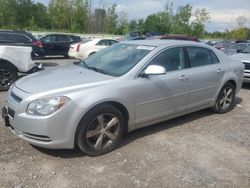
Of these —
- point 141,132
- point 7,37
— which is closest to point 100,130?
point 141,132

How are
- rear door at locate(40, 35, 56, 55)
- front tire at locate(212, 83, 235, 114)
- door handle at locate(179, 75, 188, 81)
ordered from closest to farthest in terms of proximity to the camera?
door handle at locate(179, 75, 188, 81) → front tire at locate(212, 83, 235, 114) → rear door at locate(40, 35, 56, 55)

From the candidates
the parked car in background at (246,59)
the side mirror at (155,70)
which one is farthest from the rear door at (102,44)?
the side mirror at (155,70)

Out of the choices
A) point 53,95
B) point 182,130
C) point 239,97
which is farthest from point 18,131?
point 239,97

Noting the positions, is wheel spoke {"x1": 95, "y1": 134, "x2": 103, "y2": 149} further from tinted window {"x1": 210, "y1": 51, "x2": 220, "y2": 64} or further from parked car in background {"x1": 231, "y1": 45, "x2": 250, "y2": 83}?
parked car in background {"x1": 231, "y1": 45, "x2": 250, "y2": 83}

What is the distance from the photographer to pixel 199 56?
18.5ft

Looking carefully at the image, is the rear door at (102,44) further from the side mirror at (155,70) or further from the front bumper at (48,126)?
the front bumper at (48,126)

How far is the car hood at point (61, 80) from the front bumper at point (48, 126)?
234mm

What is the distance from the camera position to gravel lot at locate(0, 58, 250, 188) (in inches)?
141

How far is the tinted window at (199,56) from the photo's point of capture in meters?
5.43

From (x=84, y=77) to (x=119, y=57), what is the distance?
885 millimetres

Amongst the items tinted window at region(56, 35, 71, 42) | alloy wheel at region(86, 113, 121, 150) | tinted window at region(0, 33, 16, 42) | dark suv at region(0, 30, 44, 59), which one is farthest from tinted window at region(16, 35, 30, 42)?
alloy wheel at region(86, 113, 121, 150)

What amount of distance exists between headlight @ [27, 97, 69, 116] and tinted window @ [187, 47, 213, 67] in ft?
8.82

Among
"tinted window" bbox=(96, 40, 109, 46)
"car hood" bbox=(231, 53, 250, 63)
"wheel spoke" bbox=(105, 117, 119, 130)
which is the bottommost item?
"wheel spoke" bbox=(105, 117, 119, 130)

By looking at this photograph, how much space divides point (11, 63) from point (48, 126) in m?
4.55
